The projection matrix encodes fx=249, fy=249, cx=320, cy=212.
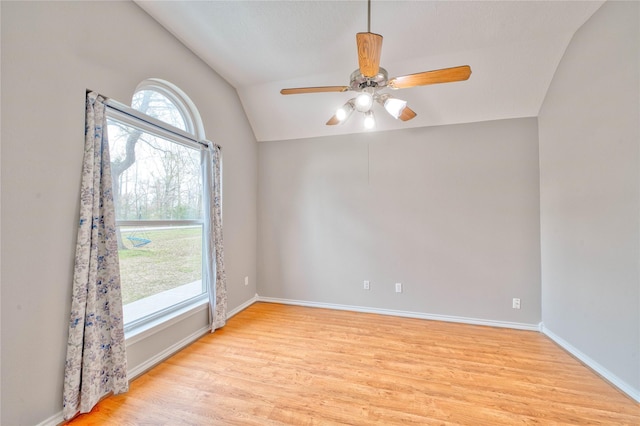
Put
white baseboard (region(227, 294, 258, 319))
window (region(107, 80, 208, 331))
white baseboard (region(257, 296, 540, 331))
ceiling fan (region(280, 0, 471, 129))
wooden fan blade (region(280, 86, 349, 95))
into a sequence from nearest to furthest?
1. ceiling fan (region(280, 0, 471, 129))
2. wooden fan blade (region(280, 86, 349, 95))
3. window (region(107, 80, 208, 331))
4. white baseboard (region(257, 296, 540, 331))
5. white baseboard (region(227, 294, 258, 319))

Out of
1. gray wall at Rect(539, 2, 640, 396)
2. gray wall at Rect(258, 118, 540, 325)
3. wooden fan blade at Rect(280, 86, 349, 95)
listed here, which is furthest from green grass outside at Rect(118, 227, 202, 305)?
gray wall at Rect(539, 2, 640, 396)

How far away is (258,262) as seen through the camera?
13.0 ft

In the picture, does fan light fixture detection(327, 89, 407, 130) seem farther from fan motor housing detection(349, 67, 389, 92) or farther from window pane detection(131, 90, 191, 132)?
window pane detection(131, 90, 191, 132)

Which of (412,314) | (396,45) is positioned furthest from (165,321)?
(396,45)

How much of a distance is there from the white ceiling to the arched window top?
52 cm

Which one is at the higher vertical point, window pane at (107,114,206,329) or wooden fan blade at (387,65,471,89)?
wooden fan blade at (387,65,471,89)

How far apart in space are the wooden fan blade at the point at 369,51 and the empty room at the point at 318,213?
0.02m

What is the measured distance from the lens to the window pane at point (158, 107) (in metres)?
2.27

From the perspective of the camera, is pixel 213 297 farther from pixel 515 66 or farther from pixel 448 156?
pixel 515 66

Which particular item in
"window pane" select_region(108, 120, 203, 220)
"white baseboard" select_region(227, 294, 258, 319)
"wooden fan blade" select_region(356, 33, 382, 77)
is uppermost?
"wooden fan blade" select_region(356, 33, 382, 77)

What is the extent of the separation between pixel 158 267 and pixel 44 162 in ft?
4.06

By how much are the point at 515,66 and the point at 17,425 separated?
4.82m

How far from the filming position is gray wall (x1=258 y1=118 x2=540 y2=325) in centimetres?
302

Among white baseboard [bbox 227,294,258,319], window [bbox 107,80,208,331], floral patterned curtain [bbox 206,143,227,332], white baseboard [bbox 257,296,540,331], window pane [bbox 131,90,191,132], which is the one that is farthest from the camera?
white baseboard [bbox 227,294,258,319]
